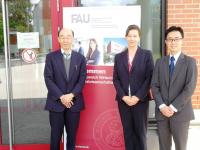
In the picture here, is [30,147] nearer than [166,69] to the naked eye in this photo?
No

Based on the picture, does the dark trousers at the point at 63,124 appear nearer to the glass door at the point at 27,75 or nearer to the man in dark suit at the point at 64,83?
the man in dark suit at the point at 64,83

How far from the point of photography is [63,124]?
415 cm

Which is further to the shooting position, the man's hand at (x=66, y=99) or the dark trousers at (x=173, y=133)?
the man's hand at (x=66, y=99)

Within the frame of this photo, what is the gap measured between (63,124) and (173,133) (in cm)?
131

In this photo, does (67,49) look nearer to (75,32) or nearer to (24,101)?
(75,32)

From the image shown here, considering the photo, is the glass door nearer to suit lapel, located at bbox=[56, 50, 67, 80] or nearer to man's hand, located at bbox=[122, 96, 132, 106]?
suit lapel, located at bbox=[56, 50, 67, 80]

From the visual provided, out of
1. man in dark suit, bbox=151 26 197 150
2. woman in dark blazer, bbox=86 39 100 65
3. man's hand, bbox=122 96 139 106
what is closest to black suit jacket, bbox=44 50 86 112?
woman in dark blazer, bbox=86 39 100 65

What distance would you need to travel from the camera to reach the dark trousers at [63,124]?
410 centimetres

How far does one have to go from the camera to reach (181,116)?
3.52 meters

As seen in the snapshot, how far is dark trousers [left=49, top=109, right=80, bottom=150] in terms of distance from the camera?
4102 mm

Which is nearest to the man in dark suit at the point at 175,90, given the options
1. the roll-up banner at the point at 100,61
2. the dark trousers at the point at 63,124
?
the roll-up banner at the point at 100,61

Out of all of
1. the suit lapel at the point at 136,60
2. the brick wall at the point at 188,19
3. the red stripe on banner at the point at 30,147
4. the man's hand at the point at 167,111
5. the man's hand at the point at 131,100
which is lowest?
the red stripe on banner at the point at 30,147

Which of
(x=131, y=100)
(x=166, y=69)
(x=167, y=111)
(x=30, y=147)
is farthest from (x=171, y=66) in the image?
(x=30, y=147)

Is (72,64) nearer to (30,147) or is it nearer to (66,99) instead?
(66,99)
